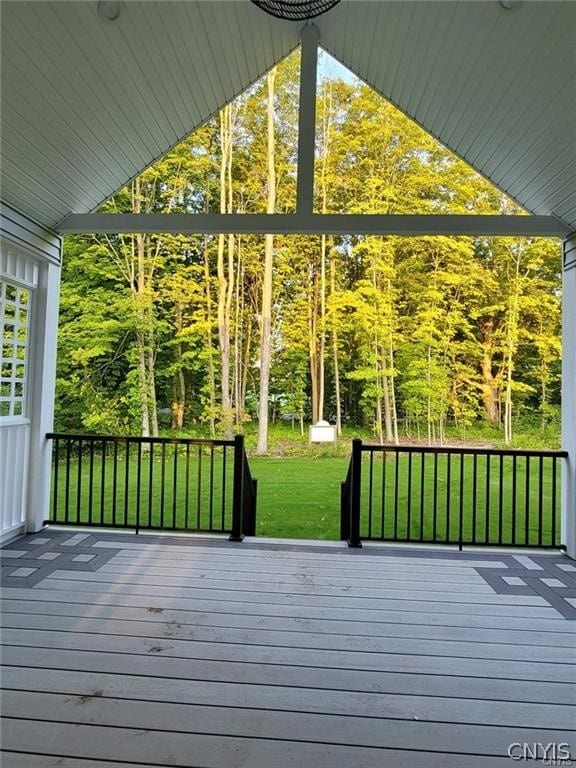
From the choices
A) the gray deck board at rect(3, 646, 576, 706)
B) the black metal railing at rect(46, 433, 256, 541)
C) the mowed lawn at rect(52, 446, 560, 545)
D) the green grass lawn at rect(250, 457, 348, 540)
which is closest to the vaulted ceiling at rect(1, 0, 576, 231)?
the black metal railing at rect(46, 433, 256, 541)

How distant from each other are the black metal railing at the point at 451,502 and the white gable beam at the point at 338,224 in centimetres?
172

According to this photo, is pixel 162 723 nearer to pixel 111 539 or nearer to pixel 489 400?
pixel 111 539

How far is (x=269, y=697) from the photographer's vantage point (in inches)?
70.8

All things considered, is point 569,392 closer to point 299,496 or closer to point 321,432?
point 299,496

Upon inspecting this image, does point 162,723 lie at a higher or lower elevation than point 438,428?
lower

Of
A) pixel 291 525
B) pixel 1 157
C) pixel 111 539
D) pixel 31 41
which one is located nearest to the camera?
pixel 31 41

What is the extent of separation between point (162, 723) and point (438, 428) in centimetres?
847

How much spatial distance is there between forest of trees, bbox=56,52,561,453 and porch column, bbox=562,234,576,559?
555cm

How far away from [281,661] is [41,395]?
9.92 ft

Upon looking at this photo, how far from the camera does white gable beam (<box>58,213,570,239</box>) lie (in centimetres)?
361

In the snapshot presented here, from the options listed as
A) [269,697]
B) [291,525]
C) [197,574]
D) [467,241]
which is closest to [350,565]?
[197,574]

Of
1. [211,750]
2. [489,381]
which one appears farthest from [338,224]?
[489,381]

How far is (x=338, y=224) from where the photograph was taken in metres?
3.69

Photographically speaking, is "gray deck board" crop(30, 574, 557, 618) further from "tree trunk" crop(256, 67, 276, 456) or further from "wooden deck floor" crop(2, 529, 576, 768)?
"tree trunk" crop(256, 67, 276, 456)
